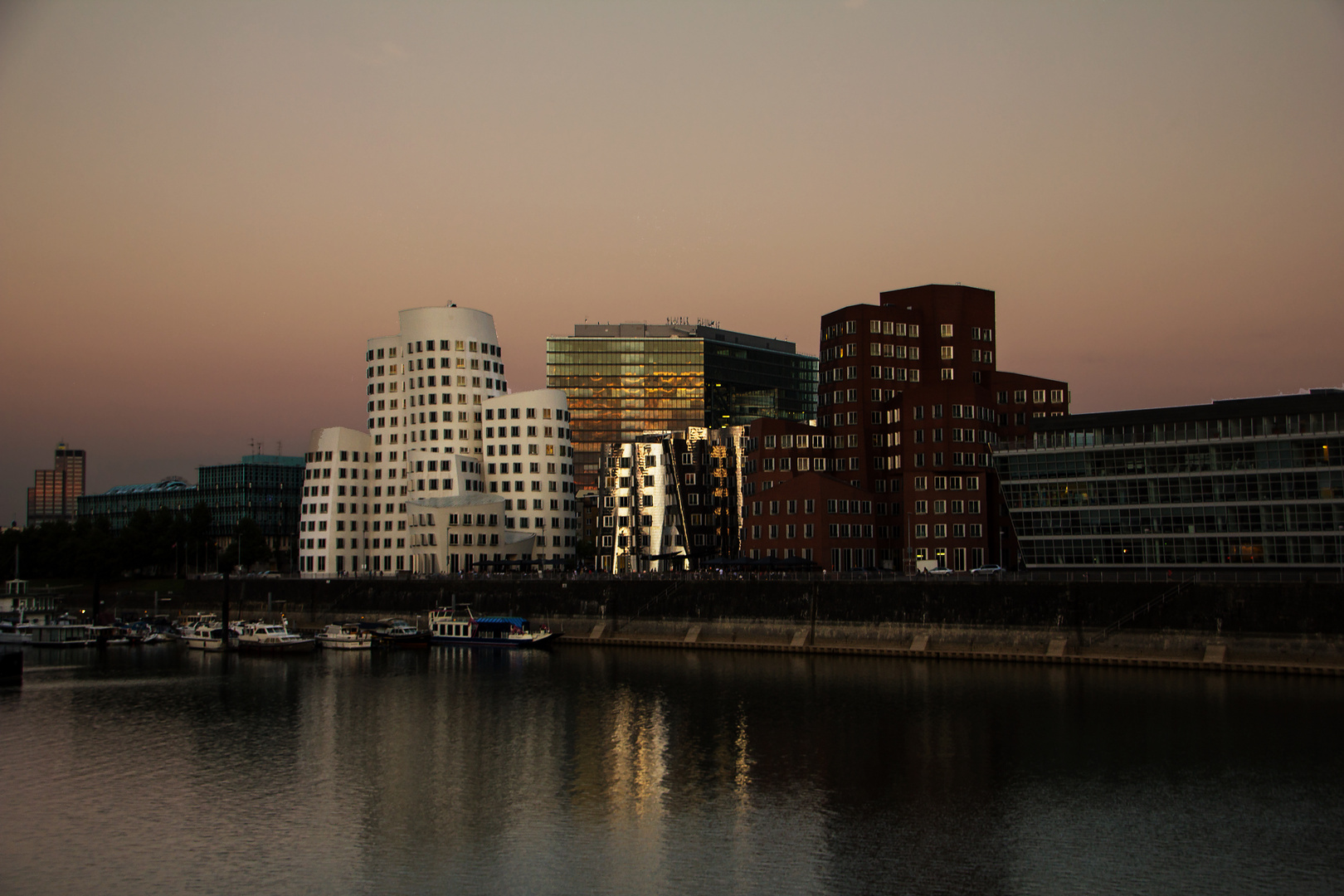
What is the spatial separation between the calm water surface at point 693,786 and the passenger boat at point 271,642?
38931 millimetres

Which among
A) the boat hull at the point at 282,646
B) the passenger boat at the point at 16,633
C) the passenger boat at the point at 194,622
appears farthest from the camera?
the passenger boat at the point at 16,633

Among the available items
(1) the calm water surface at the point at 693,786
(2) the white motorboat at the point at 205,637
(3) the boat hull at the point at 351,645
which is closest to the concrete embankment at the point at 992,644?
(1) the calm water surface at the point at 693,786

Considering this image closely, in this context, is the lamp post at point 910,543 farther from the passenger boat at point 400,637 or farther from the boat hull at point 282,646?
the boat hull at point 282,646

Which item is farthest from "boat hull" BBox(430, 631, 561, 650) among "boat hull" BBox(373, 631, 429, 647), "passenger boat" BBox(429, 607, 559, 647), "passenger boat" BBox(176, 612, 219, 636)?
"passenger boat" BBox(176, 612, 219, 636)

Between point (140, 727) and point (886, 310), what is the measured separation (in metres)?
113

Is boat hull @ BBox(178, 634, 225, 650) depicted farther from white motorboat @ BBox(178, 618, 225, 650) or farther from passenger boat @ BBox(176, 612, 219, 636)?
passenger boat @ BBox(176, 612, 219, 636)

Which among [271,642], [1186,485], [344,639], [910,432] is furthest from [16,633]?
[1186,485]

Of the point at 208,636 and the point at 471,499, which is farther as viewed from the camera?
the point at 471,499

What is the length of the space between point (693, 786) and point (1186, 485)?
80.3m

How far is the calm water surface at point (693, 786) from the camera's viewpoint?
46594mm

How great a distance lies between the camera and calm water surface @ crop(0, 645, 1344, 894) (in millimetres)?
46594

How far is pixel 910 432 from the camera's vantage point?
498 ft

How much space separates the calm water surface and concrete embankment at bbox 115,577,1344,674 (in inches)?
193

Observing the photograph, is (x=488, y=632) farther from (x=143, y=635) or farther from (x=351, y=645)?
(x=143, y=635)
